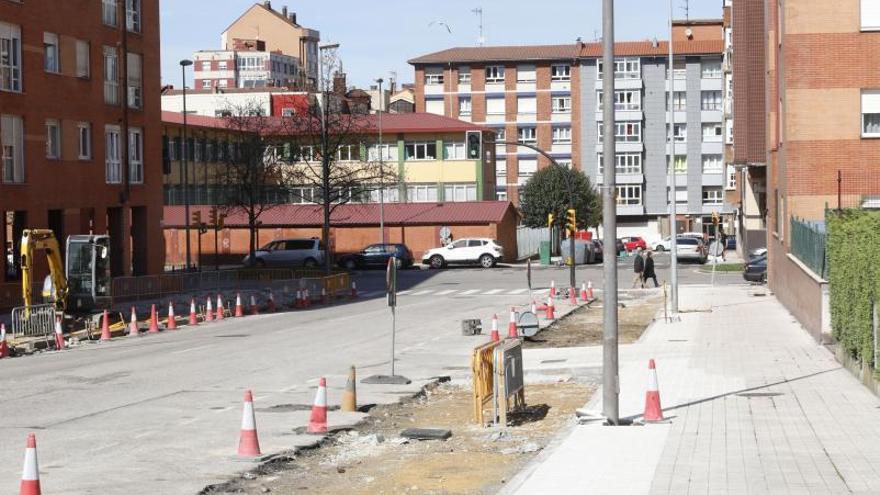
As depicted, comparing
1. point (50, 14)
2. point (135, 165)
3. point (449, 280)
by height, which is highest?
point (50, 14)

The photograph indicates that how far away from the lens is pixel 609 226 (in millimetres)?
17203

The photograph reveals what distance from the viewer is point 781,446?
48.9 ft

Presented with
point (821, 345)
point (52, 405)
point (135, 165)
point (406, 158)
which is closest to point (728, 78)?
point (406, 158)

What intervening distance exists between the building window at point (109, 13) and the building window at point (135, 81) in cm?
177

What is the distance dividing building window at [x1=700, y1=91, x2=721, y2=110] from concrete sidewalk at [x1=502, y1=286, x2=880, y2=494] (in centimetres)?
9328

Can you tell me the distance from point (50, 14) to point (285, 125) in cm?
3644

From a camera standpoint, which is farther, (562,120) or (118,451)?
(562,120)

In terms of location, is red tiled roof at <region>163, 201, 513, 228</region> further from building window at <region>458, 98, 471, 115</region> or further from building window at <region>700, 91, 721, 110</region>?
building window at <region>700, 91, 721, 110</region>

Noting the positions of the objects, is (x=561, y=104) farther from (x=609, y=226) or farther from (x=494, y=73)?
(x=609, y=226)

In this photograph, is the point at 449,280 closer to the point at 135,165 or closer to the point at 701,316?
the point at 135,165

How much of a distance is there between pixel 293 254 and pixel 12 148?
105ft

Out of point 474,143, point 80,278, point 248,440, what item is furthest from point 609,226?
→ point 474,143

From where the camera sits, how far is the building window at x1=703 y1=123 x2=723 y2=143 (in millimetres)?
118312

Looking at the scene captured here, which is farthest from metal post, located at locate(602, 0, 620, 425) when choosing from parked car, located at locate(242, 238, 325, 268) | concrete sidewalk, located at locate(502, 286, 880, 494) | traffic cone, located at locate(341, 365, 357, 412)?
parked car, located at locate(242, 238, 325, 268)
